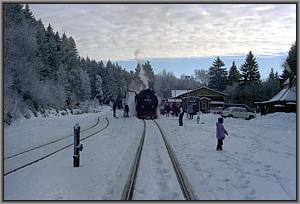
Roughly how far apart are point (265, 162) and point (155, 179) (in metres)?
3.97

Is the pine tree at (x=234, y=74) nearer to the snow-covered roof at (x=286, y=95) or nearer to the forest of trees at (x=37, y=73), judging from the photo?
the forest of trees at (x=37, y=73)

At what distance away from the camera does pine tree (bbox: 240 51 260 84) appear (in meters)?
11.4

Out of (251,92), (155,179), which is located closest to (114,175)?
(155,179)

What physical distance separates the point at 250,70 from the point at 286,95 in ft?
4.41

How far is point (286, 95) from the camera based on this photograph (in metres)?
11.7

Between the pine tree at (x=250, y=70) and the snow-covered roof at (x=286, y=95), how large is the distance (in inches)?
31.6

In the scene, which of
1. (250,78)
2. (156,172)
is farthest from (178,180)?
(250,78)

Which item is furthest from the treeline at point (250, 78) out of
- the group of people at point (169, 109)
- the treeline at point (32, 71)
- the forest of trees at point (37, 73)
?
the group of people at point (169, 109)

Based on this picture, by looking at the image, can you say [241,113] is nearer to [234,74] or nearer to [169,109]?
[234,74]

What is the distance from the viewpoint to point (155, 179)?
33.7 ft

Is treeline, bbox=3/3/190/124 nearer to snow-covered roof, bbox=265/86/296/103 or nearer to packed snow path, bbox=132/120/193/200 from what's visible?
packed snow path, bbox=132/120/193/200

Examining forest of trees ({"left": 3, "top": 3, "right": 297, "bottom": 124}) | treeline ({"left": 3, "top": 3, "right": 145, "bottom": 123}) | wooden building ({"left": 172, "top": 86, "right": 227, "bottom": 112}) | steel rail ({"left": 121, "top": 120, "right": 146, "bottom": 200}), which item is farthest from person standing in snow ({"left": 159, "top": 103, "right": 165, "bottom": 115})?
steel rail ({"left": 121, "top": 120, "right": 146, "bottom": 200})

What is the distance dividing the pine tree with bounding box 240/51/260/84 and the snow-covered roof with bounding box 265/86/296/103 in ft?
2.63

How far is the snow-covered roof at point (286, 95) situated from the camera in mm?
10489
